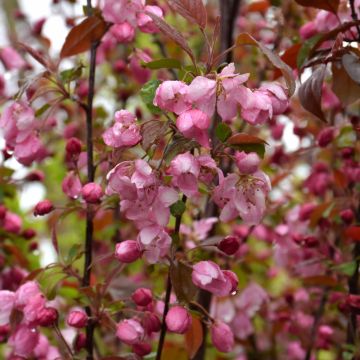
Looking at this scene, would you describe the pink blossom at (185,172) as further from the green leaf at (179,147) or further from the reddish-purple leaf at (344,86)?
the reddish-purple leaf at (344,86)

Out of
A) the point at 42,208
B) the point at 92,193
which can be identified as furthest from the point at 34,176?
the point at 92,193

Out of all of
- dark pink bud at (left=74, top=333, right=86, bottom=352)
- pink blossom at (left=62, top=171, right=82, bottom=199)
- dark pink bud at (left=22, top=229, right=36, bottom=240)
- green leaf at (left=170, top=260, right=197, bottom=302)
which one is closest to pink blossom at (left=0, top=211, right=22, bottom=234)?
dark pink bud at (left=22, top=229, right=36, bottom=240)

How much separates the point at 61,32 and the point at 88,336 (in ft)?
4.57

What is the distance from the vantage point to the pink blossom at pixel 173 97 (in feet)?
3.22

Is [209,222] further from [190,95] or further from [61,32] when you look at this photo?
[61,32]

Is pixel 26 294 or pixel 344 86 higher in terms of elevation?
pixel 344 86

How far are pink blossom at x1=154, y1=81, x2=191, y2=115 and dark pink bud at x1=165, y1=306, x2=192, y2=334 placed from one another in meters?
0.31

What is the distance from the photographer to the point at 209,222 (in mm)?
1547

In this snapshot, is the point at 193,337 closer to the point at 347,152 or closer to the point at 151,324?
the point at 151,324

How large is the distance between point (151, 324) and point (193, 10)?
0.52 metres

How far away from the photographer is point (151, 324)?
1.18m

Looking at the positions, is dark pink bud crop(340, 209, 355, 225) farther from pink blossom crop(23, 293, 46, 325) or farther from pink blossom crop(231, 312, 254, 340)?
pink blossom crop(23, 293, 46, 325)

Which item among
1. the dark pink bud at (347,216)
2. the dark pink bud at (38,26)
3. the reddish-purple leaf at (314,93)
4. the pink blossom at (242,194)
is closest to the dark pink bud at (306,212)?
the dark pink bud at (347,216)

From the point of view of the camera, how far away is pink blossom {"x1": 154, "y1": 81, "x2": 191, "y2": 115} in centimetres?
98
